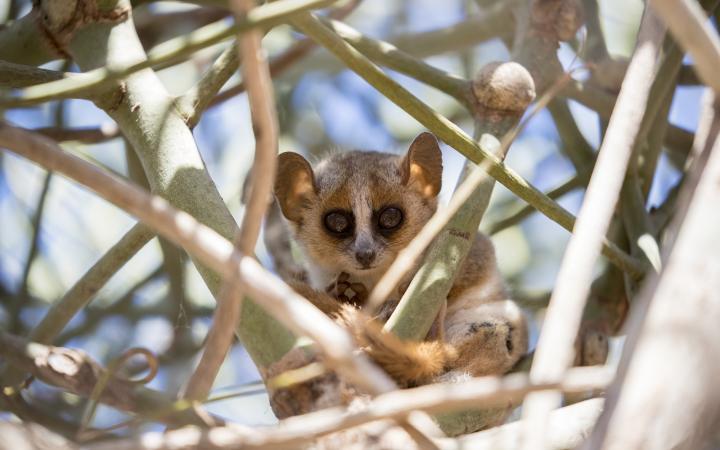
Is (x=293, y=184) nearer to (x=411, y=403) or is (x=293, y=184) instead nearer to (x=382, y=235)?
(x=382, y=235)

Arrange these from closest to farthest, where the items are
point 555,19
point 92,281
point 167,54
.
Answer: point 167,54 < point 92,281 < point 555,19

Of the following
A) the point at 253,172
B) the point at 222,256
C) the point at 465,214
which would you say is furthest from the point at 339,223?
the point at 222,256

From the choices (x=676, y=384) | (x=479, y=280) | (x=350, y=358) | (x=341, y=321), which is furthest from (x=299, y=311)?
(x=479, y=280)

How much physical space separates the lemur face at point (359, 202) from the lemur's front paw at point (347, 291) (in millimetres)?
82

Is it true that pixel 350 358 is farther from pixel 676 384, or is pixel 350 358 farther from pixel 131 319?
pixel 131 319

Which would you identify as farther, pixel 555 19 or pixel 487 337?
pixel 555 19

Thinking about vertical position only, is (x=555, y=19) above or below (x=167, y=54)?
above

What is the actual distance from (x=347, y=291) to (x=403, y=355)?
56.9 inches

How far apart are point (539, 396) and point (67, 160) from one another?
3.06 feet

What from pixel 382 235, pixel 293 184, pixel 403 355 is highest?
pixel 293 184

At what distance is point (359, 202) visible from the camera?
4465mm

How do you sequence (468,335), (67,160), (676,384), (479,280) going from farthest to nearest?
(479,280)
(468,335)
(67,160)
(676,384)

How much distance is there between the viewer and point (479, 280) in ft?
13.8

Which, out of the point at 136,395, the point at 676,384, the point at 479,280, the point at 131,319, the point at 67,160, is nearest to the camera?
the point at 676,384
